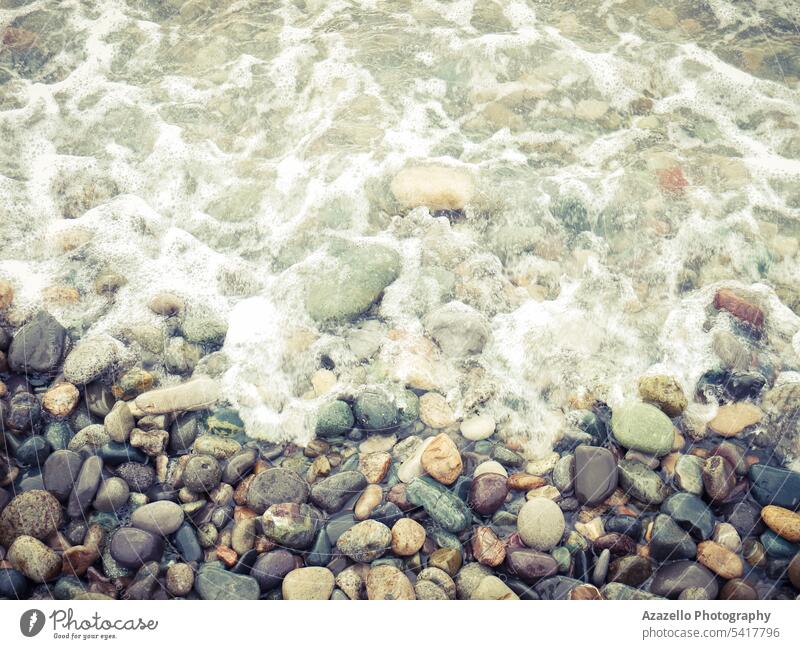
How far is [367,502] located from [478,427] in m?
0.80

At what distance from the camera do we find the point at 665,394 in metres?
3.31

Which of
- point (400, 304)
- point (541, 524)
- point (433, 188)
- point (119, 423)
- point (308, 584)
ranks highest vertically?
point (433, 188)

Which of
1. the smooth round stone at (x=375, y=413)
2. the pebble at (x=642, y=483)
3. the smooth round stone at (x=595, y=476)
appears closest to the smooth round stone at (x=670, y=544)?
the pebble at (x=642, y=483)

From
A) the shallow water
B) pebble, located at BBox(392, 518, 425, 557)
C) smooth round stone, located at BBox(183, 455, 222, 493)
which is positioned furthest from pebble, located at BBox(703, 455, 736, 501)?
smooth round stone, located at BBox(183, 455, 222, 493)

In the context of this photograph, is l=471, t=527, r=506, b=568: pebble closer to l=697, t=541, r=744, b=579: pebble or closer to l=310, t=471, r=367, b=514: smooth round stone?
l=310, t=471, r=367, b=514: smooth round stone

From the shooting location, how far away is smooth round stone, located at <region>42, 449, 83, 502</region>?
2.99 metres

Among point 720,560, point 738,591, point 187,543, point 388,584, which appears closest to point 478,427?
point 388,584

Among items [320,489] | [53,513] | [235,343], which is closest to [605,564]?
[320,489]

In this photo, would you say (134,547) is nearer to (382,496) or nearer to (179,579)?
(179,579)

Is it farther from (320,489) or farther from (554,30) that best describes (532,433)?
(554,30)

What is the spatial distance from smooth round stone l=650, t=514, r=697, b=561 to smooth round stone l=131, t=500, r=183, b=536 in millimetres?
2473

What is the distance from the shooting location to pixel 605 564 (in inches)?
108
